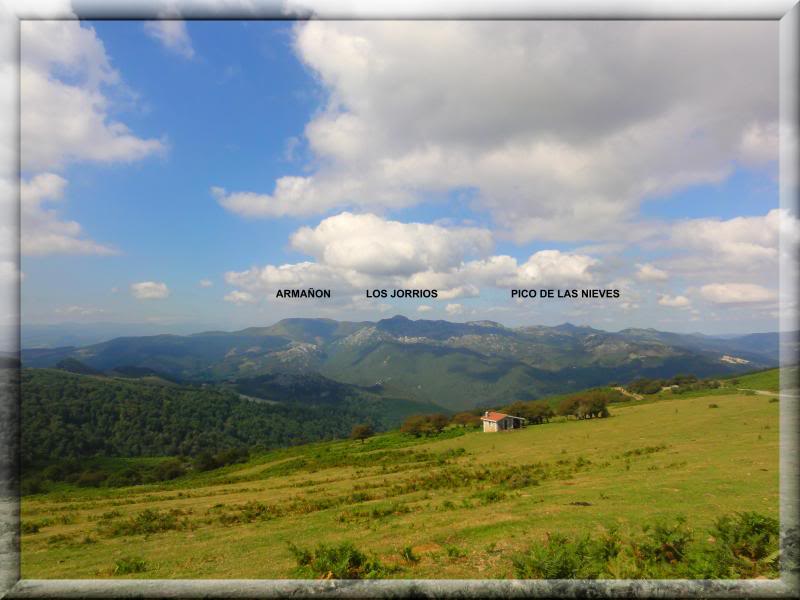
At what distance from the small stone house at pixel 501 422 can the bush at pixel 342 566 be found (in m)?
62.5

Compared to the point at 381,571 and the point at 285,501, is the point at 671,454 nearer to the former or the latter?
the point at 381,571

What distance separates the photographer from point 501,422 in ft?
225

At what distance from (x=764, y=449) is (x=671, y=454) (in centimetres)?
462

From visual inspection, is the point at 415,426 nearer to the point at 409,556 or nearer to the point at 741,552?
the point at 409,556

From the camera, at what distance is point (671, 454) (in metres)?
24.2

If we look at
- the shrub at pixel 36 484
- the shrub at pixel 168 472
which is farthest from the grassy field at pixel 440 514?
the shrub at pixel 168 472

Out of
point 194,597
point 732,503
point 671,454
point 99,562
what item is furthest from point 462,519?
point 671,454

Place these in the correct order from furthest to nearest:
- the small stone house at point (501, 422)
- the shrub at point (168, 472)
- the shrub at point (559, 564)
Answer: the shrub at point (168, 472)
the small stone house at point (501, 422)
the shrub at point (559, 564)

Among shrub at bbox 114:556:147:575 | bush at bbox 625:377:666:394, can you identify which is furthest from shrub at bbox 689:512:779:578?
bush at bbox 625:377:666:394

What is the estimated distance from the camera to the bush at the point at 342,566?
30.1ft

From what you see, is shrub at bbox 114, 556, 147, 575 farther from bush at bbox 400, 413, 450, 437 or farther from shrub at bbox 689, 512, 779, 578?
bush at bbox 400, 413, 450, 437

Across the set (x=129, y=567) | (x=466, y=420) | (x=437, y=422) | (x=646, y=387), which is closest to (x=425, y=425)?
(x=437, y=422)

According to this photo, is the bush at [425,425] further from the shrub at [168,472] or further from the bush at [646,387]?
the bush at [646,387]

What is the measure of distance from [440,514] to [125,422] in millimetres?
179579
